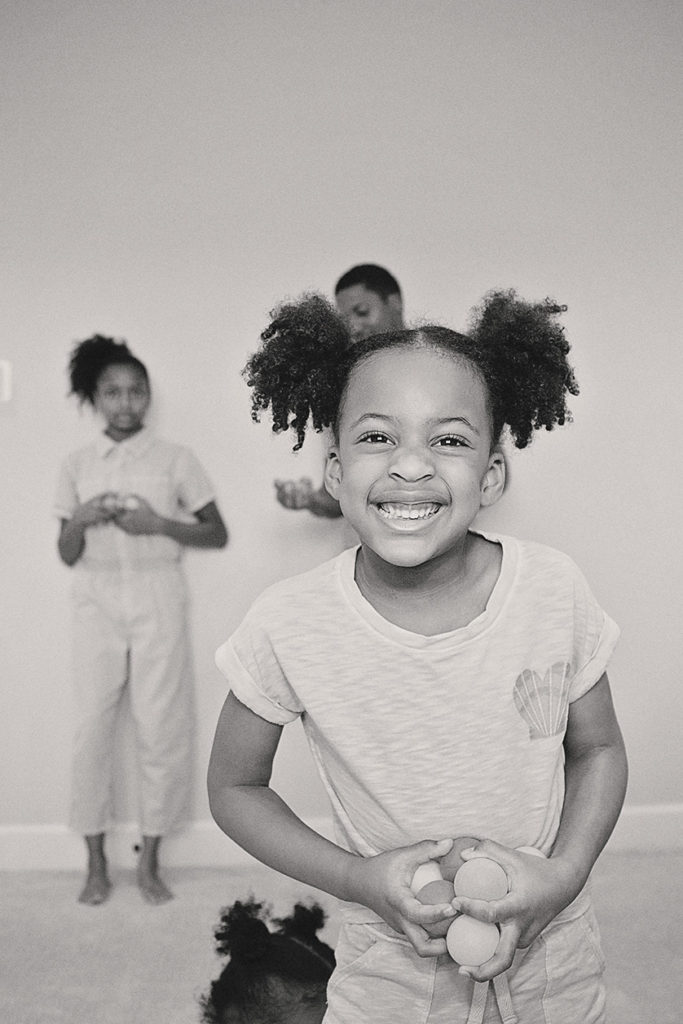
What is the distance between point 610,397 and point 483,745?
75.4 inches

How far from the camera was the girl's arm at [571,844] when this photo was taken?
2.59 feet

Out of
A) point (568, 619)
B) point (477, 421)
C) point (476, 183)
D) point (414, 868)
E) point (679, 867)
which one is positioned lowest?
point (679, 867)

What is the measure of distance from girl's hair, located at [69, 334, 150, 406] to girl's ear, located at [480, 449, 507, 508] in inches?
65.7

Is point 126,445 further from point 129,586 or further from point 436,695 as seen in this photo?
point 436,695

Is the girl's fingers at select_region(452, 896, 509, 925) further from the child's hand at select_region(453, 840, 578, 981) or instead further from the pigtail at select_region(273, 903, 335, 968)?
the pigtail at select_region(273, 903, 335, 968)

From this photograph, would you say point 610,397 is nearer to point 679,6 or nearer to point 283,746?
point 679,6

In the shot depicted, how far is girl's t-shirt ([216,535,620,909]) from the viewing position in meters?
0.87

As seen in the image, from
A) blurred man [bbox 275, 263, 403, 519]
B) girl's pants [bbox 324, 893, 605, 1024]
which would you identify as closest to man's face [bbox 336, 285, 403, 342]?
blurred man [bbox 275, 263, 403, 519]

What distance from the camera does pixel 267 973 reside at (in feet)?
4.21

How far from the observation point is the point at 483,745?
0.88 meters

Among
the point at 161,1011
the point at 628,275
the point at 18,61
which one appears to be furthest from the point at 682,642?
the point at 18,61

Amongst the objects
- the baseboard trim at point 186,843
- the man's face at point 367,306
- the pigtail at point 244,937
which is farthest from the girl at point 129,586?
the pigtail at point 244,937

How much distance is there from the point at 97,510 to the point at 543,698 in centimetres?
177

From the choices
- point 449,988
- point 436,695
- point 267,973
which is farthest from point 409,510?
point 267,973
